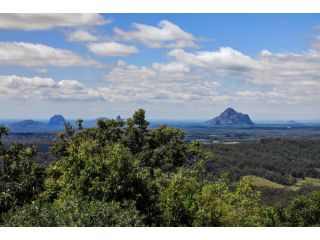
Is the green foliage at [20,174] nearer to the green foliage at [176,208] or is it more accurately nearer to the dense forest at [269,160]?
the green foliage at [176,208]

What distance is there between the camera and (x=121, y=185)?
56.2 ft

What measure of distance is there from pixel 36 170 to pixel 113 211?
1517 centimetres

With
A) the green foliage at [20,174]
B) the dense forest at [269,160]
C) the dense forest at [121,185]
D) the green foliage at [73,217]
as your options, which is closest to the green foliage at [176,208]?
the dense forest at [121,185]

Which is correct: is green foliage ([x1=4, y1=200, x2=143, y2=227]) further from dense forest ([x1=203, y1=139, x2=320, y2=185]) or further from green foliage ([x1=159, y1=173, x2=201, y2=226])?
dense forest ([x1=203, y1=139, x2=320, y2=185])

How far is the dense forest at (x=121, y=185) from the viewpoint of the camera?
12633 millimetres

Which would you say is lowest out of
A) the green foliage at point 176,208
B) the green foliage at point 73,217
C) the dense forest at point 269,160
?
the dense forest at point 269,160

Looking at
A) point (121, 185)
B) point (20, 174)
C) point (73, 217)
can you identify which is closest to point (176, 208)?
point (121, 185)

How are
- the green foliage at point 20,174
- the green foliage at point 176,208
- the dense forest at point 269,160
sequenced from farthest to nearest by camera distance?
the dense forest at point 269,160
the green foliage at point 20,174
the green foliage at point 176,208

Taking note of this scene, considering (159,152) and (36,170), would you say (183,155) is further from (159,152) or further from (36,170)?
(36,170)

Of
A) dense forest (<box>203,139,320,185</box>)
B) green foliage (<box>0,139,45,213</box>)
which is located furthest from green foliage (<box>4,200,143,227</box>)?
dense forest (<box>203,139,320,185</box>)

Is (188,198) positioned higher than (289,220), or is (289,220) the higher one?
(188,198)

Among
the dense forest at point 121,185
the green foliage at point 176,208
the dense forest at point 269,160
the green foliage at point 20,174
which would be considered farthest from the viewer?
the dense forest at point 269,160

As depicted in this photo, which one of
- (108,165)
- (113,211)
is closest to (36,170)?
(108,165)

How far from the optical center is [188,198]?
698 inches
